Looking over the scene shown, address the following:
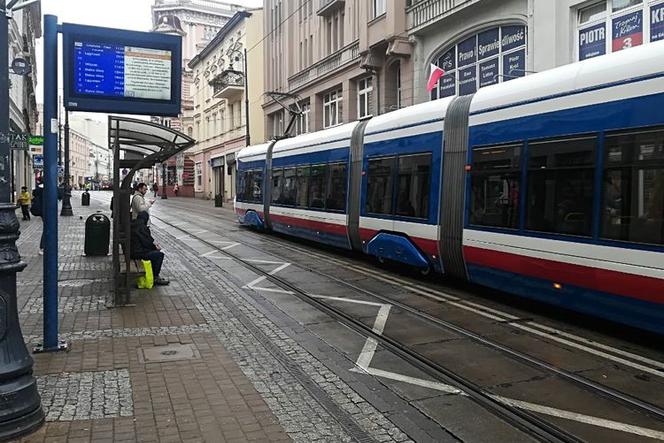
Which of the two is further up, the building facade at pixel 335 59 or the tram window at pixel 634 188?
the building facade at pixel 335 59

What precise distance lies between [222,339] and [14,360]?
2.95 metres

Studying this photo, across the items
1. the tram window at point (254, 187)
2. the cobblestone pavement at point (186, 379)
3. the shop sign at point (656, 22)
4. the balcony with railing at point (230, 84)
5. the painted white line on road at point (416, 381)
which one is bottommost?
the painted white line on road at point (416, 381)

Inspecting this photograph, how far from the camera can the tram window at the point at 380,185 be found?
11.7 m

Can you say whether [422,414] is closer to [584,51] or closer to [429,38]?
[584,51]

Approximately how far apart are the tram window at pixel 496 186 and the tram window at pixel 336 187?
508 centimetres

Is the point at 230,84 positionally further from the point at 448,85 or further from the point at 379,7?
the point at 448,85

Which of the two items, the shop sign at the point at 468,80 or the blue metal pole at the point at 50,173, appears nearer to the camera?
the blue metal pole at the point at 50,173

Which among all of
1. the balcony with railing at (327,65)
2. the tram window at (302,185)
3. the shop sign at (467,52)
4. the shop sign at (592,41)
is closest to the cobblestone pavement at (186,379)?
the tram window at (302,185)

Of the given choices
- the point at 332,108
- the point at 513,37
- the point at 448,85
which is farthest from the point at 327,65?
the point at 513,37

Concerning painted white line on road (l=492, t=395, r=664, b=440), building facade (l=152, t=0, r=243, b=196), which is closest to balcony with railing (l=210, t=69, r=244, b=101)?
building facade (l=152, t=0, r=243, b=196)

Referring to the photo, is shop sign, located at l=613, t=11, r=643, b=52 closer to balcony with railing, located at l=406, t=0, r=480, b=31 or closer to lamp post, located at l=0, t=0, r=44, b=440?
balcony with railing, located at l=406, t=0, r=480, b=31

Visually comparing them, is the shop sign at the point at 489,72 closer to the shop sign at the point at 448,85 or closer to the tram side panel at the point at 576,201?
the shop sign at the point at 448,85

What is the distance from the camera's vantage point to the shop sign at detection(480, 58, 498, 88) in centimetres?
1942

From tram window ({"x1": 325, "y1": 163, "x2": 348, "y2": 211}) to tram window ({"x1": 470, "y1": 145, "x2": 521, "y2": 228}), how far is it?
5078mm
